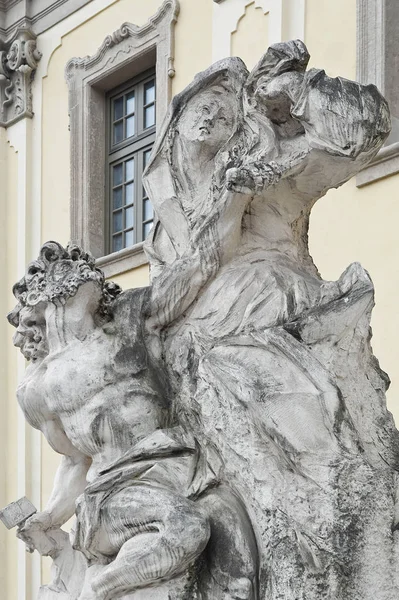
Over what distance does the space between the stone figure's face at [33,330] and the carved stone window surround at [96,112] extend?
8.76 m

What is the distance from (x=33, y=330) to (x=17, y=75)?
441 inches

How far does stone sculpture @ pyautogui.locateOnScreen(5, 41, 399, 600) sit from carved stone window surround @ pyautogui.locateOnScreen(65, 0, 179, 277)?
28.7 ft

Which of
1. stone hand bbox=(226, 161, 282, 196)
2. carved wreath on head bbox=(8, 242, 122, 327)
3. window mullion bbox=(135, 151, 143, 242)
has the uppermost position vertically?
window mullion bbox=(135, 151, 143, 242)

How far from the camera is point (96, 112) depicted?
13.7 meters

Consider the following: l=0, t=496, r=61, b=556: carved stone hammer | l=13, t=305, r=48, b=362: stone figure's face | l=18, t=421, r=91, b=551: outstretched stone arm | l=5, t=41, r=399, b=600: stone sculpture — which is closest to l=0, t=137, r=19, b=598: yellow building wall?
l=0, t=496, r=61, b=556: carved stone hammer

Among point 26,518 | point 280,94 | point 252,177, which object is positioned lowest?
point 26,518

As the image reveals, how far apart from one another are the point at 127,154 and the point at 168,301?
389 inches

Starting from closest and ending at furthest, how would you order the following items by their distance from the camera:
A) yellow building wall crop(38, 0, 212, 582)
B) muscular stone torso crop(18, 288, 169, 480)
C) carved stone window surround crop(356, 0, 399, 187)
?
muscular stone torso crop(18, 288, 169, 480) → carved stone window surround crop(356, 0, 399, 187) → yellow building wall crop(38, 0, 212, 582)

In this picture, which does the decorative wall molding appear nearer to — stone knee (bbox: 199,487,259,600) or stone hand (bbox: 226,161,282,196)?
stone hand (bbox: 226,161,282,196)

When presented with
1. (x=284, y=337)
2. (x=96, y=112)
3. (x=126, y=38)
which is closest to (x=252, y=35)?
(x=126, y=38)

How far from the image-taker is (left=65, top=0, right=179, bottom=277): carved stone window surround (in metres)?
12.9

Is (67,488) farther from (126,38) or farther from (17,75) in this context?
(17,75)

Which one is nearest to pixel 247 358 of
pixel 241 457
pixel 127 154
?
pixel 241 457

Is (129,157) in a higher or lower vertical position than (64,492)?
higher
